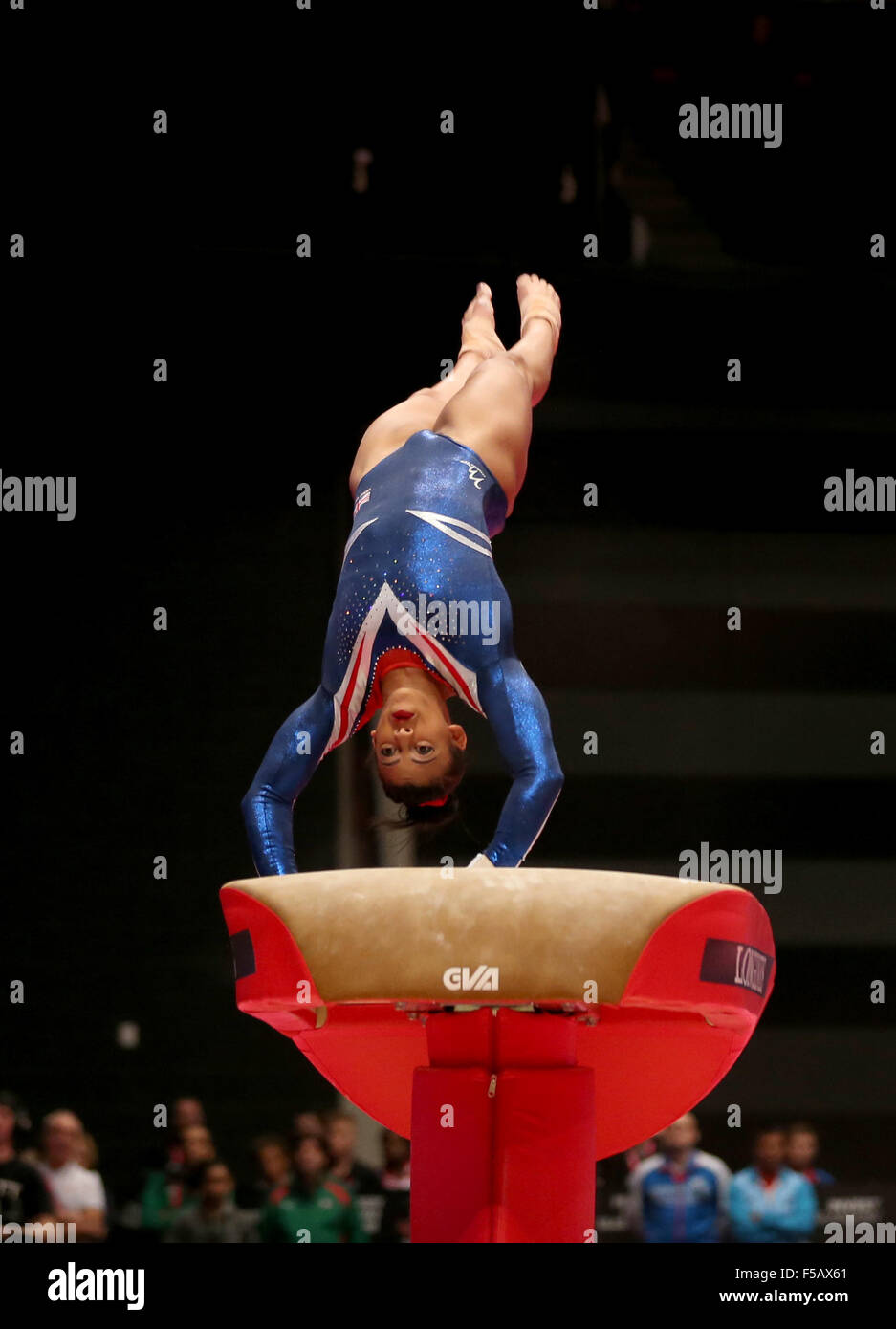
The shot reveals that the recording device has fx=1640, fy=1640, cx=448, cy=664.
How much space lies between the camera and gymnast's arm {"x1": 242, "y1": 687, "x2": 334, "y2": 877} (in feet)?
12.8

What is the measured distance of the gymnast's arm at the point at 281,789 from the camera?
3.90 m

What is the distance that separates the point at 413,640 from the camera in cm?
397

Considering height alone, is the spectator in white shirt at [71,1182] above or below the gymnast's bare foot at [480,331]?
below

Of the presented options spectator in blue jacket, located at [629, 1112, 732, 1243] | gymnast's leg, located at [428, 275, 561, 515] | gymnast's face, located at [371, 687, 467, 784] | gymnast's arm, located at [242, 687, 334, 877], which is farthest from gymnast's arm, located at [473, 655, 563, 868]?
spectator in blue jacket, located at [629, 1112, 732, 1243]

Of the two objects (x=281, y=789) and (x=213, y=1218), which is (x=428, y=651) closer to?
(x=281, y=789)

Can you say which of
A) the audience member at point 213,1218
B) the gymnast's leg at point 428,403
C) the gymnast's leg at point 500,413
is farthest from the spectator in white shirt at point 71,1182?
the gymnast's leg at point 500,413

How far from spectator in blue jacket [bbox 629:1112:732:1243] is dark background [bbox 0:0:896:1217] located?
1486mm

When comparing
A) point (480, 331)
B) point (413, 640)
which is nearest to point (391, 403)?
point (480, 331)

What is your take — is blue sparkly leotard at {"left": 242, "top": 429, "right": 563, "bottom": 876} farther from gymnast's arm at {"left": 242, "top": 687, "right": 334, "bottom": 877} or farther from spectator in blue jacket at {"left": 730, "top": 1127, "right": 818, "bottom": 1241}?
spectator in blue jacket at {"left": 730, "top": 1127, "right": 818, "bottom": 1241}

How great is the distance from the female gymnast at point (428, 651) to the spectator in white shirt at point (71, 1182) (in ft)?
4.79

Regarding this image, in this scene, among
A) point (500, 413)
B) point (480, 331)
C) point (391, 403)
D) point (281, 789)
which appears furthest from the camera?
point (391, 403)

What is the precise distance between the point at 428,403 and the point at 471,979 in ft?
7.56

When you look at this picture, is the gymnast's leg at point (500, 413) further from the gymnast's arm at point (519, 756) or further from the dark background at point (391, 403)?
the dark background at point (391, 403)

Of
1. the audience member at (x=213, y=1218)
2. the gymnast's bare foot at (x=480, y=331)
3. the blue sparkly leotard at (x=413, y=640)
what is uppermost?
the gymnast's bare foot at (x=480, y=331)
